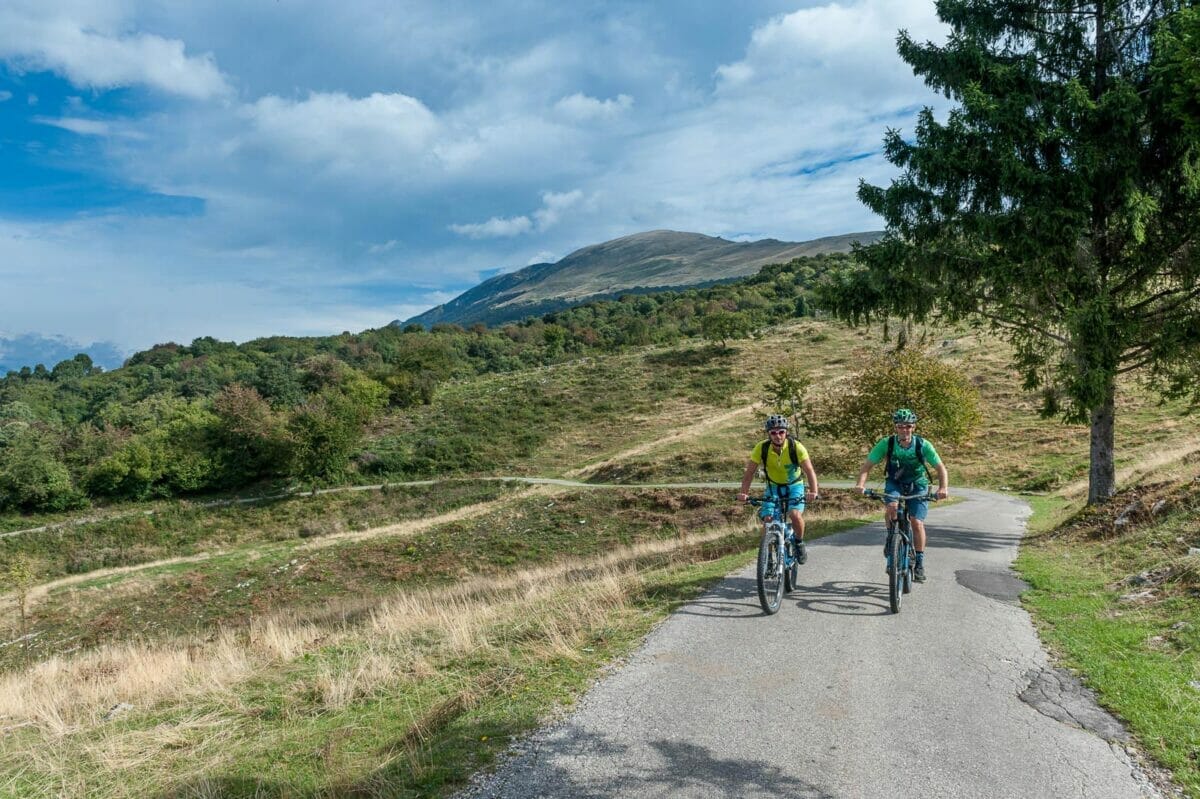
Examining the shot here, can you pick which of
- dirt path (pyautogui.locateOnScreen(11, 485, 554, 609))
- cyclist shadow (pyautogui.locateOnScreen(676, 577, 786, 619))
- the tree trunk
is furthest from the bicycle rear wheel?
dirt path (pyautogui.locateOnScreen(11, 485, 554, 609))

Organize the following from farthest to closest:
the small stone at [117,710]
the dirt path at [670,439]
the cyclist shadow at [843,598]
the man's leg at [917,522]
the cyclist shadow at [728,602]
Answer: the dirt path at [670,439], the man's leg at [917,522], the cyclist shadow at [843,598], the cyclist shadow at [728,602], the small stone at [117,710]

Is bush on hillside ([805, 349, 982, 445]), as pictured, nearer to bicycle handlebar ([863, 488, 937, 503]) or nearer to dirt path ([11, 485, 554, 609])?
dirt path ([11, 485, 554, 609])

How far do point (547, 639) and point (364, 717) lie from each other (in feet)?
6.72

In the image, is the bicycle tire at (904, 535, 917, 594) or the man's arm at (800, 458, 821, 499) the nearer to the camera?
the man's arm at (800, 458, 821, 499)

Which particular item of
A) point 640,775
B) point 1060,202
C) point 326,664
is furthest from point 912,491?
point 1060,202

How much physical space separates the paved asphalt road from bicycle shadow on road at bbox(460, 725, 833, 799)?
0.01 meters

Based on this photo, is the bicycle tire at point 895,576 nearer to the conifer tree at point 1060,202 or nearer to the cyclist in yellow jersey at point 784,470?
the cyclist in yellow jersey at point 784,470

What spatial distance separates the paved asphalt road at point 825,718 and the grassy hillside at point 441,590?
466 mm

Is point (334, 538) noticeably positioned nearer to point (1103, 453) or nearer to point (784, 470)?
point (784, 470)

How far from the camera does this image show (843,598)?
8.27 metres

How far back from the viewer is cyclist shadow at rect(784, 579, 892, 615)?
7781 mm

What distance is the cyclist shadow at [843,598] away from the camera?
25.5 ft

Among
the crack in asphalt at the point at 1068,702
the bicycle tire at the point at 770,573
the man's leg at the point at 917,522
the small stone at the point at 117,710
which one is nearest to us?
the crack in asphalt at the point at 1068,702

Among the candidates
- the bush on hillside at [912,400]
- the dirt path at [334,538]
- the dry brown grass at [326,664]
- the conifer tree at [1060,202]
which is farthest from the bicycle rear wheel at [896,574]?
the dirt path at [334,538]
